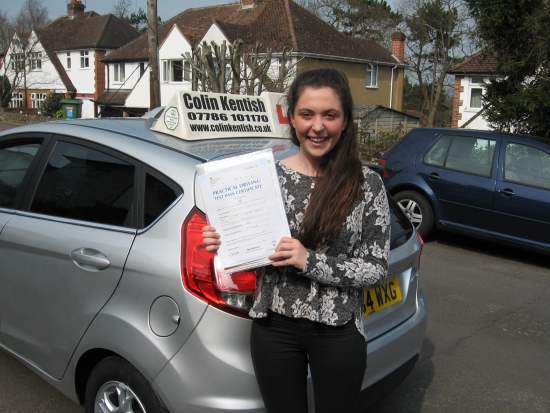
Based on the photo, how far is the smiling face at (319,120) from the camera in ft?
6.70

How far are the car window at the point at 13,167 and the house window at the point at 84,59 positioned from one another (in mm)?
48878

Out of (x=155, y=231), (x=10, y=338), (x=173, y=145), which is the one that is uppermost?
(x=173, y=145)

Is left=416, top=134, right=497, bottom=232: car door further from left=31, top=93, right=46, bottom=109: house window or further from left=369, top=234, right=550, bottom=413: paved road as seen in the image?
left=31, top=93, right=46, bottom=109: house window

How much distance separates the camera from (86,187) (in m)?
2.97

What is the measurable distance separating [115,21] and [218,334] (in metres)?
53.4

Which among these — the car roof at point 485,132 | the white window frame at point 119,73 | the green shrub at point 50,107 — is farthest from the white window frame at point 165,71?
the car roof at point 485,132

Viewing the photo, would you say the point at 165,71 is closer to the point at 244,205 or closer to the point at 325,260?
the point at 244,205

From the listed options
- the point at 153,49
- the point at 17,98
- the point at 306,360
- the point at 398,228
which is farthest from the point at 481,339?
the point at 17,98

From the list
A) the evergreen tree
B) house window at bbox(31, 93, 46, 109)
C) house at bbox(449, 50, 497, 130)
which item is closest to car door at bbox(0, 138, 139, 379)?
the evergreen tree

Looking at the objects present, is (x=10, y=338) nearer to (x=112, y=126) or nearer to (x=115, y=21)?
(x=112, y=126)

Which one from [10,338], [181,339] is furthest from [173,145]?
[10,338]

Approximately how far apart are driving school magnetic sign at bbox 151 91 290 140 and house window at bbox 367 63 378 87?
3620 cm

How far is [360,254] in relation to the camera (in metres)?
2.08

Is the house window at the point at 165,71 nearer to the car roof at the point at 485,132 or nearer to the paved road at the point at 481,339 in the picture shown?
the car roof at the point at 485,132
